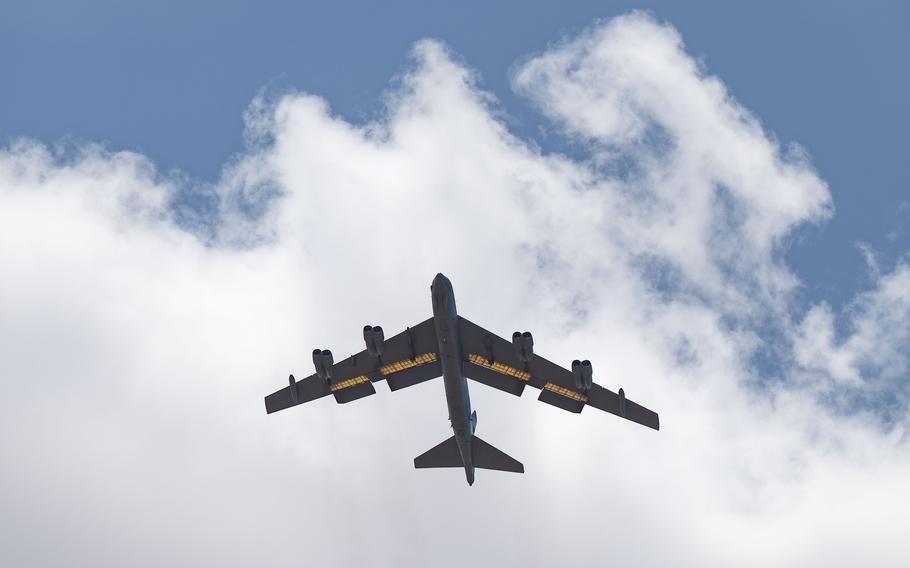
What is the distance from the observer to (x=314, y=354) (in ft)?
226

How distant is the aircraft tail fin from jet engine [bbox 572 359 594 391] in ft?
28.3

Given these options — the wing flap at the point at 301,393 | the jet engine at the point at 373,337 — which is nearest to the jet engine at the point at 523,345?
the jet engine at the point at 373,337

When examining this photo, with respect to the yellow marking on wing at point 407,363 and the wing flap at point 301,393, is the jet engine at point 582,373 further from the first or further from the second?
the wing flap at point 301,393

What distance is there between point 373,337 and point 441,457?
474 inches

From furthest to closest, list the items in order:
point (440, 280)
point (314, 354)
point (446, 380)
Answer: point (314, 354)
point (446, 380)
point (440, 280)

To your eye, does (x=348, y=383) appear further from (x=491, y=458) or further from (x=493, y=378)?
(x=491, y=458)

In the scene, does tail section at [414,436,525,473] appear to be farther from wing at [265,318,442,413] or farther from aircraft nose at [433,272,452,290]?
aircraft nose at [433,272,452,290]

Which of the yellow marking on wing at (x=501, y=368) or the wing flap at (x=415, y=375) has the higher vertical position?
the wing flap at (x=415, y=375)

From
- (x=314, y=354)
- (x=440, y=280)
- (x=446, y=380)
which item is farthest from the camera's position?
(x=314, y=354)

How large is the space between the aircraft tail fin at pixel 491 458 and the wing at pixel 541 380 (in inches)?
171

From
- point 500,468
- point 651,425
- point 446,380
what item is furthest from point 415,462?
point 651,425

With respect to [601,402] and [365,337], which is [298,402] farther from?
[601,402]

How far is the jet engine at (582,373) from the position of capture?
216 ft

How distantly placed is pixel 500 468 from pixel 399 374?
9864 millimetres
